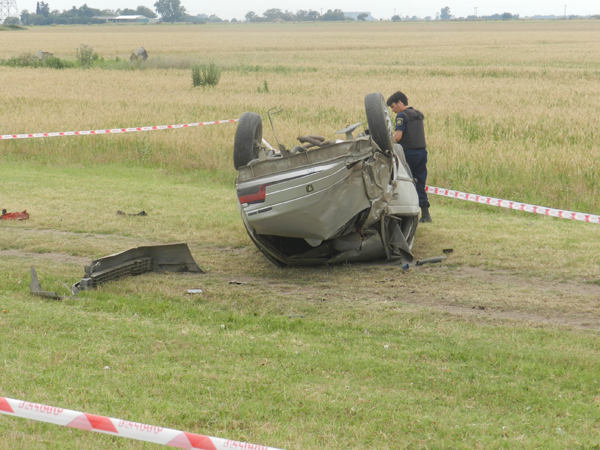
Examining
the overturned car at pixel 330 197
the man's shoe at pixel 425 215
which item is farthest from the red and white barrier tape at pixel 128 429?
the man's shoe at pixel 425 215

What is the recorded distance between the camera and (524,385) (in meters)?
4.52

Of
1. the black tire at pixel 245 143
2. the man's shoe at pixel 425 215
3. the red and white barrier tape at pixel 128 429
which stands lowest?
the man's shoe at pixel 425 215

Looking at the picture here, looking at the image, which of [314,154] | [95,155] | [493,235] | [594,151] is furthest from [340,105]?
[314,154]

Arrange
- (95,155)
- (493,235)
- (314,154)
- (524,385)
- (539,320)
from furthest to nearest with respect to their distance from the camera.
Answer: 1. (95,155)
2. (493,235)
3. (314,154)
4. (539,320)
5. (524,385)

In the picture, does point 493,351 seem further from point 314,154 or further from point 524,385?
point 314,154

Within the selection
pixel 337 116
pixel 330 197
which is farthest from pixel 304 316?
pixel 337 116

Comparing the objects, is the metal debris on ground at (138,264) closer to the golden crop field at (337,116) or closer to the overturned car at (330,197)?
the overturned car at (330,197)

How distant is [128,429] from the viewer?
300cm

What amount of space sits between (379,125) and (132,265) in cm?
297

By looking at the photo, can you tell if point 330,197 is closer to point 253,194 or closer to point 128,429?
point 253,194

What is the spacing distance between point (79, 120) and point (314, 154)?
13.0m

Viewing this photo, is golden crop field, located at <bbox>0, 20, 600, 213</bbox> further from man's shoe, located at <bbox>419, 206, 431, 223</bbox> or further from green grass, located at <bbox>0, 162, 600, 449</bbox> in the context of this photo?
green grass, located at <bbox>0, 162, 600, 449</bbox>

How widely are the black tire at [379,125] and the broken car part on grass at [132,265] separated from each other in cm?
237

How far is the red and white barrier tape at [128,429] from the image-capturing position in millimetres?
2979
